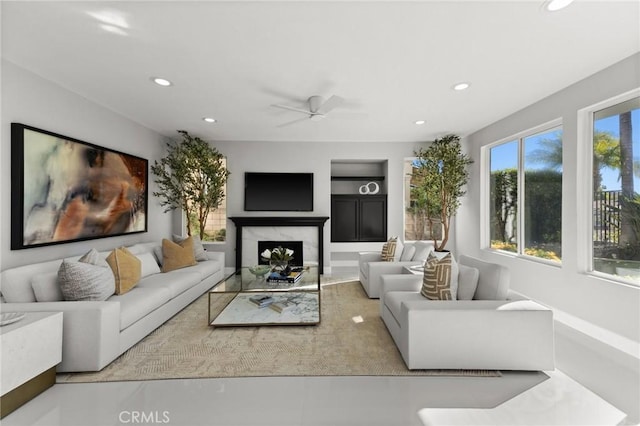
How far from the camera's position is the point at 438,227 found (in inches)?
230

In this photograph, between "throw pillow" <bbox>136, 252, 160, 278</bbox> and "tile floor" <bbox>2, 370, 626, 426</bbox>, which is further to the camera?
"throw pillow" <bbox>136, 252, 160, 278</bbox>

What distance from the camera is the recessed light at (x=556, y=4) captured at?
189 cm

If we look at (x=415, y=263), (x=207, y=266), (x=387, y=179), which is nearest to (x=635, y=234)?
(x=415, y=263)

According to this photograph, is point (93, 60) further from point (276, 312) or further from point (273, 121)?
point (276, 312)

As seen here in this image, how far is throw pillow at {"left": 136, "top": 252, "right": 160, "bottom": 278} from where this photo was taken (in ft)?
12.0

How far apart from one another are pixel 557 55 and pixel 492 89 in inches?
29.6

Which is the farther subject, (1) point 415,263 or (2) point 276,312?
(1) point 415,263

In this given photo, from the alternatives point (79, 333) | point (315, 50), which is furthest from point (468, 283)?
point (79, 333)

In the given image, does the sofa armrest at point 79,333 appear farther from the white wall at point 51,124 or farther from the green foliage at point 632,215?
the green foliage at point 632,215

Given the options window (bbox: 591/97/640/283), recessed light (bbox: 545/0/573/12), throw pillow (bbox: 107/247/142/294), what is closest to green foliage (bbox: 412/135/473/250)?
window (bbox: 591/97/640/283)

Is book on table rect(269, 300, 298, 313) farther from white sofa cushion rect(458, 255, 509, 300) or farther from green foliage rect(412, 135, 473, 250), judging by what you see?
green foliage rect(412, 135, 473, 250)

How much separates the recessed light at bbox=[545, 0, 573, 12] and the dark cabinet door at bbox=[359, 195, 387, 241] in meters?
4.07

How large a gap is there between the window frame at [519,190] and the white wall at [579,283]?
9 cm

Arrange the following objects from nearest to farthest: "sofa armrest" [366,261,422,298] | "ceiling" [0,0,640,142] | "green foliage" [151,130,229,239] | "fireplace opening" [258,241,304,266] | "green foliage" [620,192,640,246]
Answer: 1. "ceiling" [0,0,640,142]
2. "green foliage" [620,192,640,246]
3. "sofa armrest" [366,261,422,298]
4. "green foliage" [151,130,229,239]
5. "fireplace opening" [258,241,304,266]
